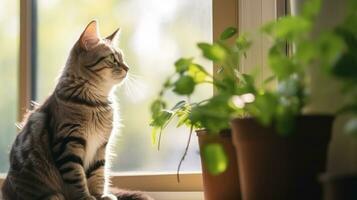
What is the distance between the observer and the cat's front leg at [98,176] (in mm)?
1521

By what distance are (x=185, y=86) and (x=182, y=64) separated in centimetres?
5

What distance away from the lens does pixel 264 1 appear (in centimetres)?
153

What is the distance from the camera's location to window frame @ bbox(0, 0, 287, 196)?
5.30 ft

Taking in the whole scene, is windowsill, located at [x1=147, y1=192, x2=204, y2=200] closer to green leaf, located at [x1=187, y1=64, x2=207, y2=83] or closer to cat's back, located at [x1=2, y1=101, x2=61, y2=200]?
cat's back, located at [x1=2, y1=101, x2=61, y2=200]

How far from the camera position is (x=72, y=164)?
4.63ft

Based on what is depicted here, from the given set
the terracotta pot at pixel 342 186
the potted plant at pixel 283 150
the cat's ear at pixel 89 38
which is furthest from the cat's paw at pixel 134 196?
the terracotta pot at pixel 342 186

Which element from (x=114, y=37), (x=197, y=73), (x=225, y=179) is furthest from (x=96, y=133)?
(x=197, y=73)

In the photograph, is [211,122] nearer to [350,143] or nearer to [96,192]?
[350,143]

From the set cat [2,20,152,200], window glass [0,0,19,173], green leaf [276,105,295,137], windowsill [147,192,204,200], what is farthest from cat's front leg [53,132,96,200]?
green leaf [276,105,295,137]

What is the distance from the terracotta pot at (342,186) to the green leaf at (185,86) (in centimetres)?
24

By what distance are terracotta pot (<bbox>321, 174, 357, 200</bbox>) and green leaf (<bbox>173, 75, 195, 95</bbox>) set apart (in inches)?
9.4

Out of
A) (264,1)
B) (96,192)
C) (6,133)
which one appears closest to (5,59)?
(6,133)

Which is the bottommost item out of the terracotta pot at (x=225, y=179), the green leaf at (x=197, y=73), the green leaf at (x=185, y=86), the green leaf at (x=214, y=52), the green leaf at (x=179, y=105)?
the terracotta pot at (x=225, y=179)

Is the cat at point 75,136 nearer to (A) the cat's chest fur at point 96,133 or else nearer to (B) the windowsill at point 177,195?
(A) the cat's chest fur at point 96,133
